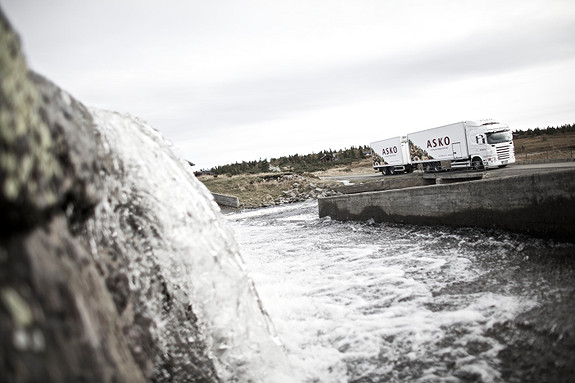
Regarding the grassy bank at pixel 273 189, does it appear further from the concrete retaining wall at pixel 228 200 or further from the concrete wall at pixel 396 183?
the concrete wall at pixel 396 183

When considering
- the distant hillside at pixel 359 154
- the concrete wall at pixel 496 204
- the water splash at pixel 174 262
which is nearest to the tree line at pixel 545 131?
the distant hillside at pixel 359 154

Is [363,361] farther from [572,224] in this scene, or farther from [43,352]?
[572,224]

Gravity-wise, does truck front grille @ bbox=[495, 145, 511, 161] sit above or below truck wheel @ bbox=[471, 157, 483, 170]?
above

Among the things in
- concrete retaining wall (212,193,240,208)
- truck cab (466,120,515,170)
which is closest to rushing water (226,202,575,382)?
truck cab (466,120,515,170)

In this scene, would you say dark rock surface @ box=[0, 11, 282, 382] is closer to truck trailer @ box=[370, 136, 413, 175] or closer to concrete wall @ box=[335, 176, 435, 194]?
concrete wall @ box=[335, 176, 435, 194]

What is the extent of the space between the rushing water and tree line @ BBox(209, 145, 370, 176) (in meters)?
41.1

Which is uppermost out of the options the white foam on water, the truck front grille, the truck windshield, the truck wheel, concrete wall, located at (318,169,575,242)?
the truck windshield

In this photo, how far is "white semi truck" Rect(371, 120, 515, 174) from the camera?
21922 mm

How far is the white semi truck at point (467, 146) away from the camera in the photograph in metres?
21.9

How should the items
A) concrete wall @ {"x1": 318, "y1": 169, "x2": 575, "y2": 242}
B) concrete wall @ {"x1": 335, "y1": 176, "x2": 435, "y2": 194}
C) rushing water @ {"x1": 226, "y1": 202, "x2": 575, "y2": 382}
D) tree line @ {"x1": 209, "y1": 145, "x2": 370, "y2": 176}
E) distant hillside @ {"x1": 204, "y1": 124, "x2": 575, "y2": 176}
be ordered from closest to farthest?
1. rushing water @ {"x1": 226, "y1": 202, "x2": 575, "y2": 382}
2. concrete wall @ {"x1": 318, "y1": 169, "x2": 575, "y2": 242}
3. concrete wall @ {"x1": 335, "y1": 176, "x2": 435, "y2": 194}
4. distant hillside @ {"x1": 204, "y1": 124, "x2": 575, "y2": 176}
5. tree line @ {"x1": 209, "y1": 145, "x2": 370, "y2": 176}

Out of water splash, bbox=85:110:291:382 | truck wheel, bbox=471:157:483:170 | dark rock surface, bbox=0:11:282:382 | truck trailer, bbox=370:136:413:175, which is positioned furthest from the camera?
truck trailer, bbox=370:136:413:175

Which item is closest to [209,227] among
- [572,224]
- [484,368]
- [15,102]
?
[15,102]

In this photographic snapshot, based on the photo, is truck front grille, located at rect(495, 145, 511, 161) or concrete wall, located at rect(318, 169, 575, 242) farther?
truck front grille, located at rect(495, 145, 511, 161)

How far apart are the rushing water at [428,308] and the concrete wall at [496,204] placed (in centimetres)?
36
